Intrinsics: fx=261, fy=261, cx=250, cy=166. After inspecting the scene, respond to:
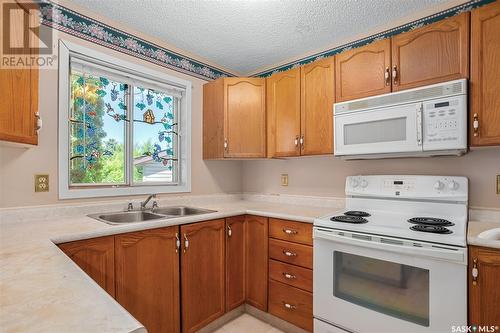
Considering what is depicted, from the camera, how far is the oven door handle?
50.6 inches

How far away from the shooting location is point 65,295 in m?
0.65

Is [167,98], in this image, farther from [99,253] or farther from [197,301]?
[197,301]

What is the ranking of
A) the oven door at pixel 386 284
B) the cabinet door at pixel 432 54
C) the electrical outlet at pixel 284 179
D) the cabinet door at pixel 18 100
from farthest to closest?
the electrical outlet at pixel 284 179
the cabinet door at pixel 432 54
the oven door at pixel 386 284
the cabinet door at pixel 18 100

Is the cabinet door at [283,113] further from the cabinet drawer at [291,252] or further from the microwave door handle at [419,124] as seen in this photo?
the microwave door handle at [419,124]

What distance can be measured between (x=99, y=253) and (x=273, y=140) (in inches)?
65.3

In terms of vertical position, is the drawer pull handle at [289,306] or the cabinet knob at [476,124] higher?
the cabinet knob at [476,124]

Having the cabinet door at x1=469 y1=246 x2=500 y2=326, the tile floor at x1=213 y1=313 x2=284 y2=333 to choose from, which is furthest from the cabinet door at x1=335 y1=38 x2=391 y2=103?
the tile floor at x1=213 y1=313 x2=284 y2=333

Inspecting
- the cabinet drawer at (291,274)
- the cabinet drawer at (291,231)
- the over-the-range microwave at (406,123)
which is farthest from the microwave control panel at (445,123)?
the cabinet drawer at (291,274)

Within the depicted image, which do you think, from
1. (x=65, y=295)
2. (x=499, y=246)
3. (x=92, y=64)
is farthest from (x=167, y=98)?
(x=499, y=246)

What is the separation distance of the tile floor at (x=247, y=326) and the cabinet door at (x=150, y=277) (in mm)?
452

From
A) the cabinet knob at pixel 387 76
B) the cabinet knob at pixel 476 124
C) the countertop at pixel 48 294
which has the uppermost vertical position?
the cabinet knob at pixel 387 76

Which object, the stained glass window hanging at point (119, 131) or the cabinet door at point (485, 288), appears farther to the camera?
the stained glass window hanging at point (119, 131)

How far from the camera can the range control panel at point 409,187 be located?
1726 millimetres

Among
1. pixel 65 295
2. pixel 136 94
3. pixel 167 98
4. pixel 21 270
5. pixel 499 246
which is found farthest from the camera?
pixel 167 98
